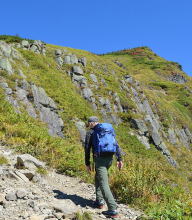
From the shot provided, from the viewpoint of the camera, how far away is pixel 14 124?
13102 mm

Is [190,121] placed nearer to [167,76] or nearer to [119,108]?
[119,108]

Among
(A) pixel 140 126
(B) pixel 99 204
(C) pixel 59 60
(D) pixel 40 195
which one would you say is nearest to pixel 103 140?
(B) pixel 99 204

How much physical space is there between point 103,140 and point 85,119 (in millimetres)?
16410

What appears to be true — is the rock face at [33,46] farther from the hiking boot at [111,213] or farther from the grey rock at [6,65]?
the hiking boot at [111,213]

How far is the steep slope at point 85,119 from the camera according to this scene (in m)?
8.06

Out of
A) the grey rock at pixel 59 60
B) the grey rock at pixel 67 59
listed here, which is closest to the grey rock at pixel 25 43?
the grey rock at pixel 59 60

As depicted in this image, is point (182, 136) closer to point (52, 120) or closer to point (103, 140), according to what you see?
point (52, 120)

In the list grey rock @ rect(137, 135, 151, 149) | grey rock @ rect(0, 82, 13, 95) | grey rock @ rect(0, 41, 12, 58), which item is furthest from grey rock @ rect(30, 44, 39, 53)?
grey rock @ rect(137, 135, 151, 149)

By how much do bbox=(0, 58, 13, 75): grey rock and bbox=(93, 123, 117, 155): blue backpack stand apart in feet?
53.7

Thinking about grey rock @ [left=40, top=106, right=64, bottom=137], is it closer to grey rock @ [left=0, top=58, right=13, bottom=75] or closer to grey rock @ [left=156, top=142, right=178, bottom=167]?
grey rock @ [left=0, top=58, right=13, bottom=75]

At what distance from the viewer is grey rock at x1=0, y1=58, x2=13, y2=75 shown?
2123 centimetres

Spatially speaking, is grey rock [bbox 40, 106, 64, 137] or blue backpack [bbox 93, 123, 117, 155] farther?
grey rock [bbox 40, 106, 64, 137]

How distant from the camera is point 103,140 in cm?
647

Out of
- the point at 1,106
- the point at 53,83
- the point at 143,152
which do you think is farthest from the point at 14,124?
the point at 143,152
